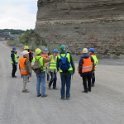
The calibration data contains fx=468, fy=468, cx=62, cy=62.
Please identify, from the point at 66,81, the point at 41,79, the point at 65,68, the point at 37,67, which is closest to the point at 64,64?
the point at 65,68

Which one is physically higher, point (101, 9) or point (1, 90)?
point (101, 9)

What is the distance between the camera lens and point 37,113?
11508mm

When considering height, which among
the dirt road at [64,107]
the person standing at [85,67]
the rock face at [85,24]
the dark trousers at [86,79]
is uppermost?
the rock face at [85,24]

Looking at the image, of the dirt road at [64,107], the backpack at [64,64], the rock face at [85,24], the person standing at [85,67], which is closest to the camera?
the dirt road at [64,107]

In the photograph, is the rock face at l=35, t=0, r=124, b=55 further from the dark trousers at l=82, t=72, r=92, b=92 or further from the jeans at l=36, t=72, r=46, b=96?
the jeans at l=36, t=72, r=46, b=96

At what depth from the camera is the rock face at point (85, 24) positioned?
137ft

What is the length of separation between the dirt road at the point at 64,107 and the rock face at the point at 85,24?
79.6 ft

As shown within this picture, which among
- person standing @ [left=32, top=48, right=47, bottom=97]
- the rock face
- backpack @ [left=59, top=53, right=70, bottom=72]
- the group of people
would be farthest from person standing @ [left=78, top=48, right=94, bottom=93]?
the rock face

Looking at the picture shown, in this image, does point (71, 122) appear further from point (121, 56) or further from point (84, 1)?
point (84, 1)

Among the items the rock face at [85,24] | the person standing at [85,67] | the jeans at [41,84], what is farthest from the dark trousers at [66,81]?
the rock face at [85,24]

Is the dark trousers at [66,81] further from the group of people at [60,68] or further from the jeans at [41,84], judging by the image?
the jeans at [41,84]

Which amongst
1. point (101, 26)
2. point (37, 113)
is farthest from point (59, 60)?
point (101, 26)

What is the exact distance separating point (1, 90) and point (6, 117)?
5570 mm

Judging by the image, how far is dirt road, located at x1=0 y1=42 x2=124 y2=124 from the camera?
A: 10586 mm
